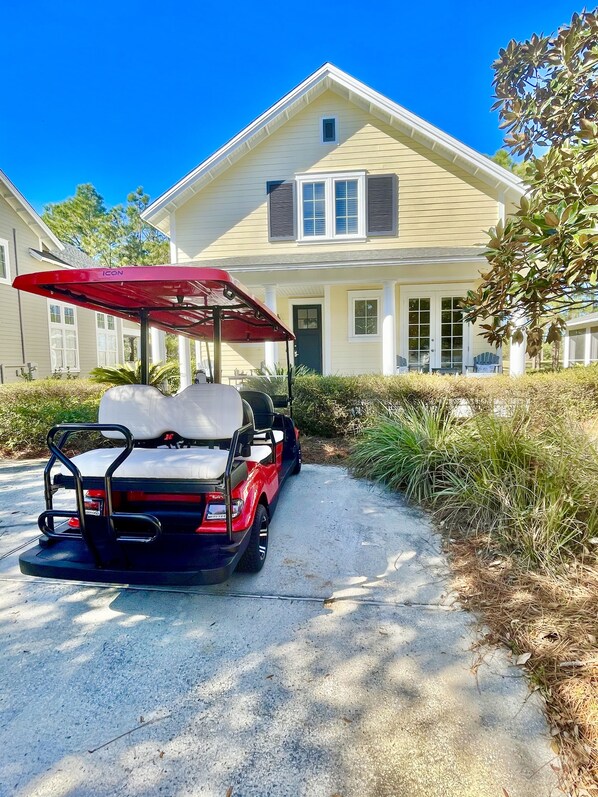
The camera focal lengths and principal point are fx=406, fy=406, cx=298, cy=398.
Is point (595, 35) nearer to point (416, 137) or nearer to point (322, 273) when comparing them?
point (322, 273)

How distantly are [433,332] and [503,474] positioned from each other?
26.5 feet

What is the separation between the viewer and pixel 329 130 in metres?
10.6

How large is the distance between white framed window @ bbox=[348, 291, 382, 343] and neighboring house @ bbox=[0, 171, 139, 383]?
10.8 metres

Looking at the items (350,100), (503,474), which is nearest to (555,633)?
(503,474)

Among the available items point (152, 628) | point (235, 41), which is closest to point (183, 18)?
point (235, 41)

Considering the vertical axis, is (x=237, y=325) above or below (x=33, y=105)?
below

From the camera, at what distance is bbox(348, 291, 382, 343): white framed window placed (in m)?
11.3

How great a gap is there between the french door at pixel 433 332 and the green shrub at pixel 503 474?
239 inches

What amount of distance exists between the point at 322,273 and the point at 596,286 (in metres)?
7.78

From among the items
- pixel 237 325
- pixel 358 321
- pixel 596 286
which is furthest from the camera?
pixel 358 321

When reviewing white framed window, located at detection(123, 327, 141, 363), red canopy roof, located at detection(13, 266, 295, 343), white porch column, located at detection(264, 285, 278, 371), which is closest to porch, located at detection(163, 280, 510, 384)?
white porch column, located at detection(264, 285, 278, 371)

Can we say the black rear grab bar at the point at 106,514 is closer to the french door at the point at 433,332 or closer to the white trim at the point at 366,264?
the white trim at the point at 366,264

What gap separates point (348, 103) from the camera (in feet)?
34.3

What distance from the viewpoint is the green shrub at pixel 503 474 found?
9.86ft
